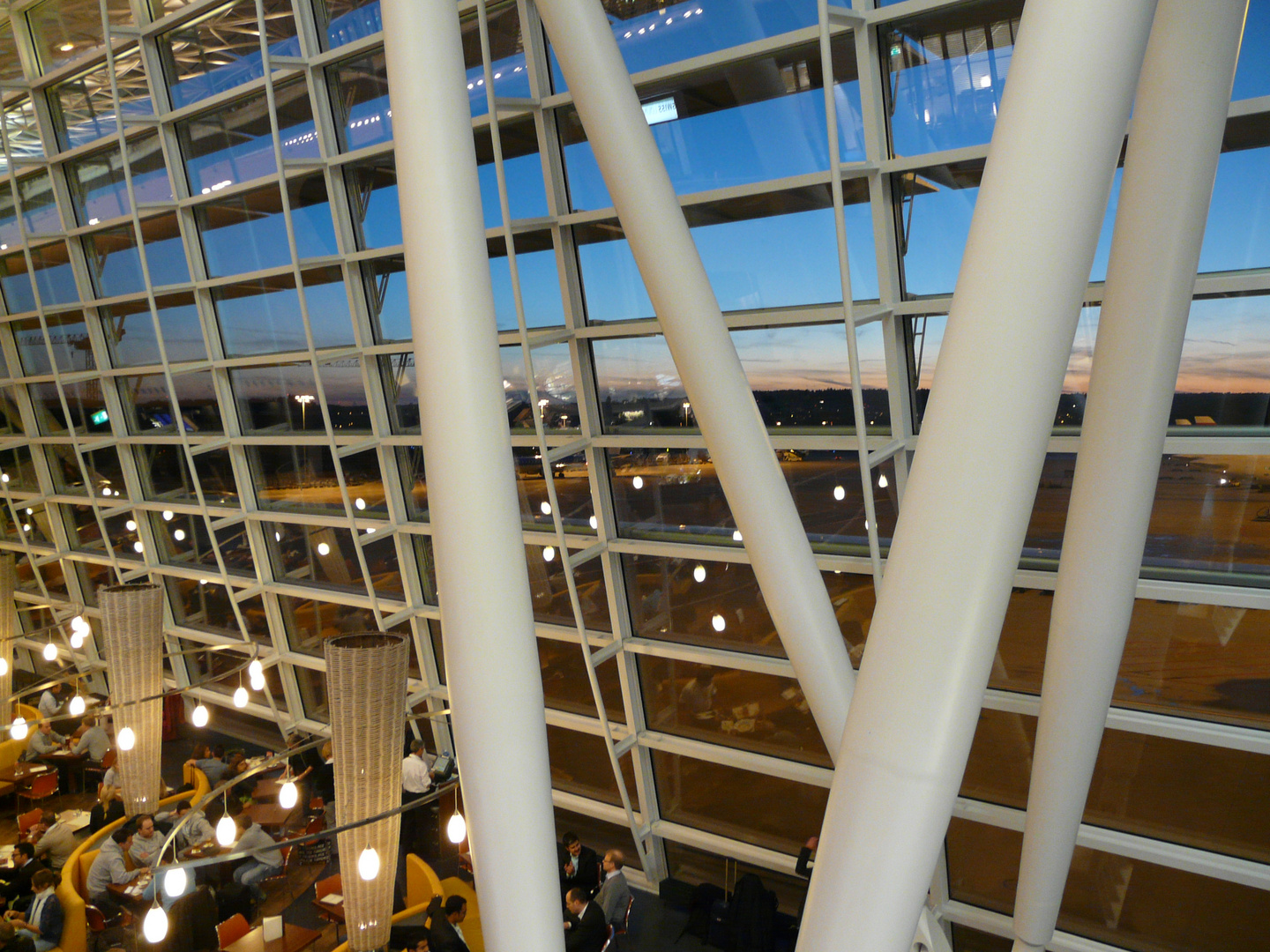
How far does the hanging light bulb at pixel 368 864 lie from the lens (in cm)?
751

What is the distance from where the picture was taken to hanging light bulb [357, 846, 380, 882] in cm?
751

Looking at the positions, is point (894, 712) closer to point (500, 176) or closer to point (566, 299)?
point (500, 176)

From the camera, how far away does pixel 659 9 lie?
912cm

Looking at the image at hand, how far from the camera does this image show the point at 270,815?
42.0 ft

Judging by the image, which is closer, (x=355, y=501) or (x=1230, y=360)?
(x=1230, y=360)

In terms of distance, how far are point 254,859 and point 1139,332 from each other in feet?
40.0

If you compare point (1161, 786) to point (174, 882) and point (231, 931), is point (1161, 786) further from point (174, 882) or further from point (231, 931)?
point (231, 931)

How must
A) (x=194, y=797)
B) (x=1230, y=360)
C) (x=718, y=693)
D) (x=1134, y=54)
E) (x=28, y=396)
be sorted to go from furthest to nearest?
(x=28, y=396) → (x=194, y=797) → (x=718, y=693) → (x=1230, y=360) → (x=1134, y=54)

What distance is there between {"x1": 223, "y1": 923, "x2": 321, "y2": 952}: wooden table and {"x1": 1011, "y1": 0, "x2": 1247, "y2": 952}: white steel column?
347 inches

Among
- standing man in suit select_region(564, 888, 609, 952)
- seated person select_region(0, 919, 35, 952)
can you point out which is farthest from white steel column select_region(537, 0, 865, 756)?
seated person select_region(0, 919, 35, 952)

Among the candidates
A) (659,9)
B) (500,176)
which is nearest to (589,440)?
(500,176)

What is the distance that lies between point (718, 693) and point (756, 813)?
1600 mm

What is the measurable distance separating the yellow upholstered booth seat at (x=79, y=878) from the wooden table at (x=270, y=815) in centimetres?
85

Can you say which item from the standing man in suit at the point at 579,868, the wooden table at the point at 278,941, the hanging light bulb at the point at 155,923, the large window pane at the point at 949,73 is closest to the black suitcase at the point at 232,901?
the wooden table at the point at 278,941
